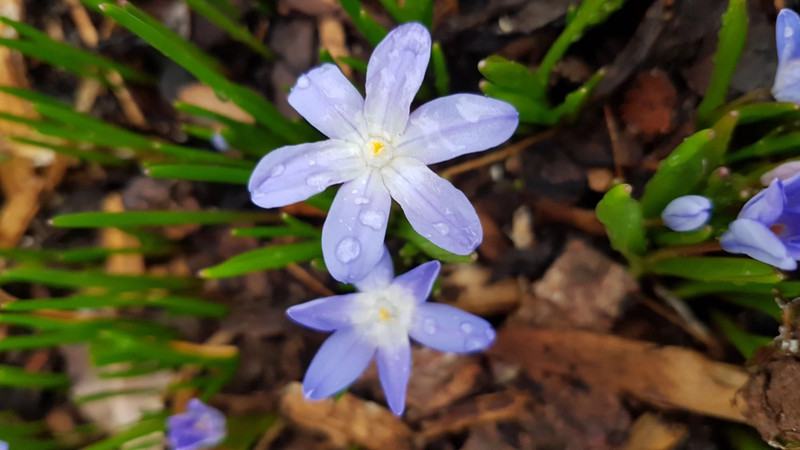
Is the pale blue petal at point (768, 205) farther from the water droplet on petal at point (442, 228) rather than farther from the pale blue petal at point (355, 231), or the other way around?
the pale blue petal at point (355, 231)

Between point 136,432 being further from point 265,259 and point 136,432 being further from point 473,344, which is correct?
point 473,344

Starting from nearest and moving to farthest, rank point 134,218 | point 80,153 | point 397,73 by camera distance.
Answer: point 397,73 < point 134,218 < point 80,153

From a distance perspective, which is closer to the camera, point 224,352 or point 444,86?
point 444,86

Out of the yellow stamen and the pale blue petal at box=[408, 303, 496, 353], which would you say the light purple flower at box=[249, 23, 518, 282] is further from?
the pale blue petal at box=[408, 303, 496, 353]

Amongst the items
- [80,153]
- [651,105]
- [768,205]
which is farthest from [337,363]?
[80,153]

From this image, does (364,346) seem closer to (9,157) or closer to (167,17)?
(167,17)

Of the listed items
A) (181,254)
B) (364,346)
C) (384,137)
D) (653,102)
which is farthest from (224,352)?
(653,102)
